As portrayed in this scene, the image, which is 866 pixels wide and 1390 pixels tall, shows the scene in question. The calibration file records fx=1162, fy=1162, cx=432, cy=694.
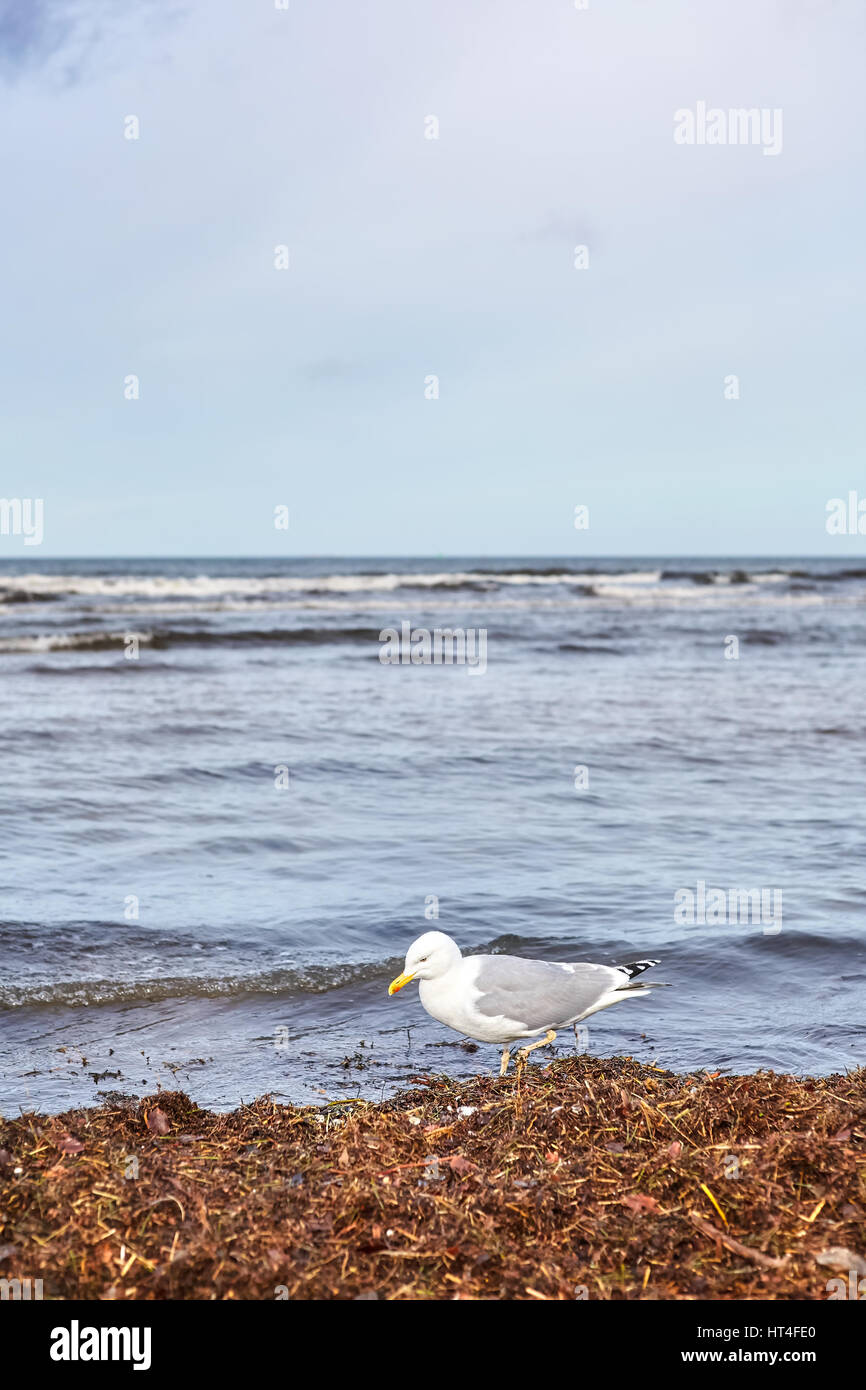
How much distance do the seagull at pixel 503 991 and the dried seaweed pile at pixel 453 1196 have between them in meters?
0.48

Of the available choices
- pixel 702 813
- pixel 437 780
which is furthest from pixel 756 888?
pixel 437 780

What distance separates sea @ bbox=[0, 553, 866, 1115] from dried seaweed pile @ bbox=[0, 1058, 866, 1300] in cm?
71

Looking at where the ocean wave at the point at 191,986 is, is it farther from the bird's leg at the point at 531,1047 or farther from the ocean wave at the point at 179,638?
the ocean wave at the point at 179,638

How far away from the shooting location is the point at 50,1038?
18.0 feet

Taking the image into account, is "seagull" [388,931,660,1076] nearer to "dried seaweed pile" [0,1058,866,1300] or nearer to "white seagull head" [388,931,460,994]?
"white seagull head" [388,931,460,994]

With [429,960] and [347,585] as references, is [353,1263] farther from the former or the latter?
[347,585]

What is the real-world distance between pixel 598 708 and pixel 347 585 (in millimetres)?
36113

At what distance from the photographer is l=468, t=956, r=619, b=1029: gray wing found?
4.88m

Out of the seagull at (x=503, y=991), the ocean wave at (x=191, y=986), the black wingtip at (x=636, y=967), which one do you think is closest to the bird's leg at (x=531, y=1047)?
the seagull at (x=503, y=991)

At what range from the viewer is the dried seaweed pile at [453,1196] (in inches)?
120

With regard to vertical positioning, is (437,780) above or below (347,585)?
below

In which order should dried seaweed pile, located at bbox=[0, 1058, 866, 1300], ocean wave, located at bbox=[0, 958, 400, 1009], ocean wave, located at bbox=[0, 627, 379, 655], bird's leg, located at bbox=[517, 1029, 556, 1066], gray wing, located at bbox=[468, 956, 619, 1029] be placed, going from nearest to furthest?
dried seaweed pile, located at bbox=[0, 1058, 866, 1300] → gray wing, located at bbox=[468, 956, 619, 1029] → bird's leg, located at bbox=[517, 1029, 556, 1066] → ocean wave, located at bbox=[0, 958, 400, 1009] → ocean wave, located at bbox=[0, 627, 379, 655]

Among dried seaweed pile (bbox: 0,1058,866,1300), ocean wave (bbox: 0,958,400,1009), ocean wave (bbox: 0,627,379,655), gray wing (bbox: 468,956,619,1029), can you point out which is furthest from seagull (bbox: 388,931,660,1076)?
ocean wave (bbox: 0,627,379,655)

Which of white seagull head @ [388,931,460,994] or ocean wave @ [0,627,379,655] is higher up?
ocean wave @ [0,627,379,655]
